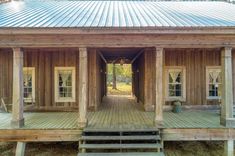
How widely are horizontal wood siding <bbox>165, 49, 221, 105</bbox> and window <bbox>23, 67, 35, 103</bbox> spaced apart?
6266mm

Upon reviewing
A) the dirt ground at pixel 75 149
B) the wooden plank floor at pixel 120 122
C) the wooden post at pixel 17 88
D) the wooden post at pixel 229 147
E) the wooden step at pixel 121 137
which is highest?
the wooden post at pixel 17 88

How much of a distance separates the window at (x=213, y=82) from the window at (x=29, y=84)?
8.04m


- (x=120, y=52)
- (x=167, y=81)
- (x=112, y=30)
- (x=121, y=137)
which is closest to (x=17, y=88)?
(x=112, y=30)

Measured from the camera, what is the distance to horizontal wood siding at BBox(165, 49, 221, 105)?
407 inches

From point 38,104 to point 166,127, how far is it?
236 inches

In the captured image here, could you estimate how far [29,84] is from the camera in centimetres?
1023

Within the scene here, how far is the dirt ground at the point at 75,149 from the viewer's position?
24.3 ft

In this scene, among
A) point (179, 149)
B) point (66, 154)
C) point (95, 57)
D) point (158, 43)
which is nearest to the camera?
point (158, 43)


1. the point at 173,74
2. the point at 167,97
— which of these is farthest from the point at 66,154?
the point at 173,74

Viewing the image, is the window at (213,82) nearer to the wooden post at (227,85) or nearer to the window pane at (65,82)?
the wooden post at (227,85)

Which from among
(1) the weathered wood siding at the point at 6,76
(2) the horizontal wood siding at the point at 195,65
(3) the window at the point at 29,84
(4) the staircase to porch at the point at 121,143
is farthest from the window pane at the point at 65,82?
(2) the horizontal wood siding at the point at 195,65

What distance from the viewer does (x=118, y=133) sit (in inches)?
271

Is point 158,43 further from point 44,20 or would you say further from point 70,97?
point 70,97

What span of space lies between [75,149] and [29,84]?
4165mm
